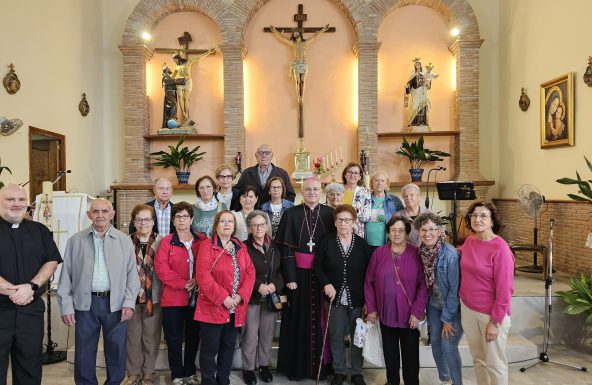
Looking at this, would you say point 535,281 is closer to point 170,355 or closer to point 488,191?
point 488,191

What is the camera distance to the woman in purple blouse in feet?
11.5

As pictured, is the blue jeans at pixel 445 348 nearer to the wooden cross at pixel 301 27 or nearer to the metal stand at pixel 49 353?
the metal stand at pixel 49 353

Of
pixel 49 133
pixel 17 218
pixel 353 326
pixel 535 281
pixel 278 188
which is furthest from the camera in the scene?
pixel 49 133

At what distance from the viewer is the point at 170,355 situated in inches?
150

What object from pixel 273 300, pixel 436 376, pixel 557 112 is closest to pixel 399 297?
pixel 273 300

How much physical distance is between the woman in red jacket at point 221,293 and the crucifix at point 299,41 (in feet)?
19.0

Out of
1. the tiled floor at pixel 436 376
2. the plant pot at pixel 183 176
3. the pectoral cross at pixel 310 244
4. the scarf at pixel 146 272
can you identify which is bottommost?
the tiled floor at pixel 436 376

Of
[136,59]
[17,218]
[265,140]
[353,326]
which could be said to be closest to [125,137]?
[136,59]

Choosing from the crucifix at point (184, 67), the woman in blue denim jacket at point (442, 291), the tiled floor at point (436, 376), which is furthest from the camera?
the crucifix at point (184, 67)

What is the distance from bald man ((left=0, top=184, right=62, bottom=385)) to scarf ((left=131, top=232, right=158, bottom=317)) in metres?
0.65

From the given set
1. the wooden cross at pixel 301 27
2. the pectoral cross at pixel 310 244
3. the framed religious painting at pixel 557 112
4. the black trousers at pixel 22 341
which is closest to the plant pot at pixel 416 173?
the framed religious painting at pixel 557 112

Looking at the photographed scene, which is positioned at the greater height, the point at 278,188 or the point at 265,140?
the point at 265,140

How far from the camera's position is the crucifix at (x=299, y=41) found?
895 cm

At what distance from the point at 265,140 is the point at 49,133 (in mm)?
3914
